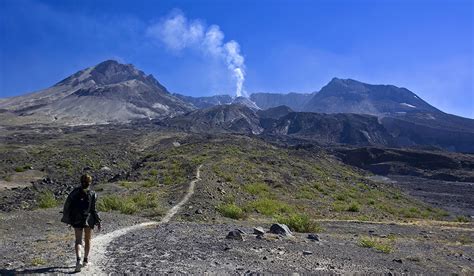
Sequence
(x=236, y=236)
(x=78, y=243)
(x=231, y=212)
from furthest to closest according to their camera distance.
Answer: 1. (x=231, y=212)
2. (x=236, y=236)
3. (x=78, y=243)

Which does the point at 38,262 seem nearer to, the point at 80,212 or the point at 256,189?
the point at 80,212

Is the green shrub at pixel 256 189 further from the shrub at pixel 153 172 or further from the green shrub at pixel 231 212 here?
the green shrub at pixel 231 212

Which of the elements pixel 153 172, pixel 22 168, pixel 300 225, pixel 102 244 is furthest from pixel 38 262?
pixel 22 168

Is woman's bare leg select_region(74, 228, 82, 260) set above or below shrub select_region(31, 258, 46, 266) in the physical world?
above

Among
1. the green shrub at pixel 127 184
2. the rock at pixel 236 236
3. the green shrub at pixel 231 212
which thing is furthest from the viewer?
the green shrub at pixel 127 184

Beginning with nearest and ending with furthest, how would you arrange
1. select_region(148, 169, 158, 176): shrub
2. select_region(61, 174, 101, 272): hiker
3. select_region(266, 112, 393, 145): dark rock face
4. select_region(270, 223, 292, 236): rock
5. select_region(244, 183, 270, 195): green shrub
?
1. select_region(61, 174, 101, 272): hiker
2. select_region(270, 223, 292, 236): rock
3. select_region(244, 183, 270, 195): green shrub
4. select_region(148, 169, 158, 176): shrub
5. select_region(266, 112, 393, 145): dark rock face

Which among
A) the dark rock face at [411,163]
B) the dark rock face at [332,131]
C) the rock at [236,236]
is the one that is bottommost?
the dark rock face at [411,163]

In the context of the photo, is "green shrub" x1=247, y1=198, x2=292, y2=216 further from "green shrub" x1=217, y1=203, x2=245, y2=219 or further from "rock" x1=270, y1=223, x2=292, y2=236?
"rock" x1=270, y1=223, x2=292, y2=236

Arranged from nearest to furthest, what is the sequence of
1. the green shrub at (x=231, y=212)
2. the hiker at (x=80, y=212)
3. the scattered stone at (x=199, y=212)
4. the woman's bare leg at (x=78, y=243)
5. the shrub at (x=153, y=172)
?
the woman's bare leg at (x=78, y=243) → the hiker at (x=80, y=212) → the scattered stone at (x=199, y=212) → the green shrub at (x=231, y=212) → the shrub at (x=153, y=172)

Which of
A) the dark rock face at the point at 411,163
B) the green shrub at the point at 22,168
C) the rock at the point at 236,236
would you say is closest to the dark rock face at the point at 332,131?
the dark rock face at the point at 411,163

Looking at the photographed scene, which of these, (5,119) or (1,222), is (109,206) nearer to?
(1,222)

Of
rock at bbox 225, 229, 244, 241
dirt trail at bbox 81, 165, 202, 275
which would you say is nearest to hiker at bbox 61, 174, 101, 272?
dirt trail at bbox 81, 165, 202, 275

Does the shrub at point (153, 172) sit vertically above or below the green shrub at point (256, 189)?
above

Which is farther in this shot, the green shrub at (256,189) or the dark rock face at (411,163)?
the dark rock face at (411,163)
